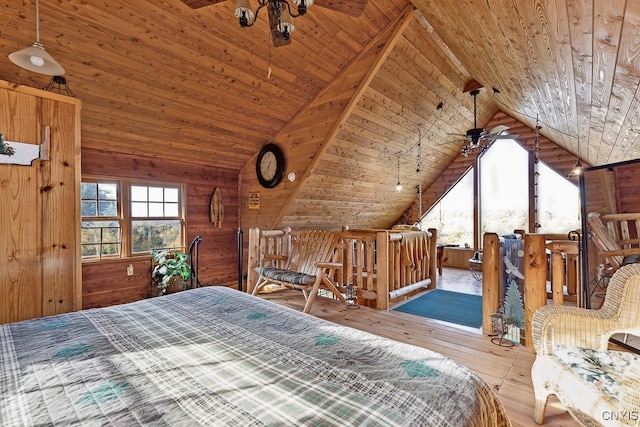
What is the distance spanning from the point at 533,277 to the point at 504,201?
4.67 m

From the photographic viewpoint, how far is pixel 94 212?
3.98 metres

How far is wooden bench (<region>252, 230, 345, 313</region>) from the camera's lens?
10.8ft

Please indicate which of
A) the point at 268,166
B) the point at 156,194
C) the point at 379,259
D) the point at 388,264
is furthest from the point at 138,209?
the point at 388,264

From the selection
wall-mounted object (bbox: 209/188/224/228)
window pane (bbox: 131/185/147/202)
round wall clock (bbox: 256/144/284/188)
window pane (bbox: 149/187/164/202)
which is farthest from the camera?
wall-mounted object (bbox: 209/188/224/228)

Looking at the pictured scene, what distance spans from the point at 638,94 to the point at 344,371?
233cm

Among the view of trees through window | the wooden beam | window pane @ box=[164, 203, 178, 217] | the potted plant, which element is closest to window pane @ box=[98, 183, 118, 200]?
window pane @ box=[164, 203, 178, 217]

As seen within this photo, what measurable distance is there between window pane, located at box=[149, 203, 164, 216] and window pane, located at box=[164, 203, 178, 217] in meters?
0.06

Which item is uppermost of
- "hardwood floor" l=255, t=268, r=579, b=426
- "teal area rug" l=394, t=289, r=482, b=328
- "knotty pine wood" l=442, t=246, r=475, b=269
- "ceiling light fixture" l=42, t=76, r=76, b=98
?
"ceiling light fixture" l=42, t=76, r=76, b=98

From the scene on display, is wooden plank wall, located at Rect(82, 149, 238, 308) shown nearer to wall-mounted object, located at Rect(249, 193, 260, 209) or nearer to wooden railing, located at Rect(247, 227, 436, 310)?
wall-mounted object, located at Rect(249, 193, 260, 209)

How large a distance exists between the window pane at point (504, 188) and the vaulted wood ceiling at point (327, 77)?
1208 mm

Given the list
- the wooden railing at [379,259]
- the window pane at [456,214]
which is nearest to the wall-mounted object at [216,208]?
the wooden railing at [379,259]

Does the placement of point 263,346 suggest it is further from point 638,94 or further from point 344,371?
point 638,94

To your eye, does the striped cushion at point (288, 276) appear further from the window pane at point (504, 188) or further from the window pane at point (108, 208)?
the window pane at point (504, 188)

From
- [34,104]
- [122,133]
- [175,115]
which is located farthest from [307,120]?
[34,104]
